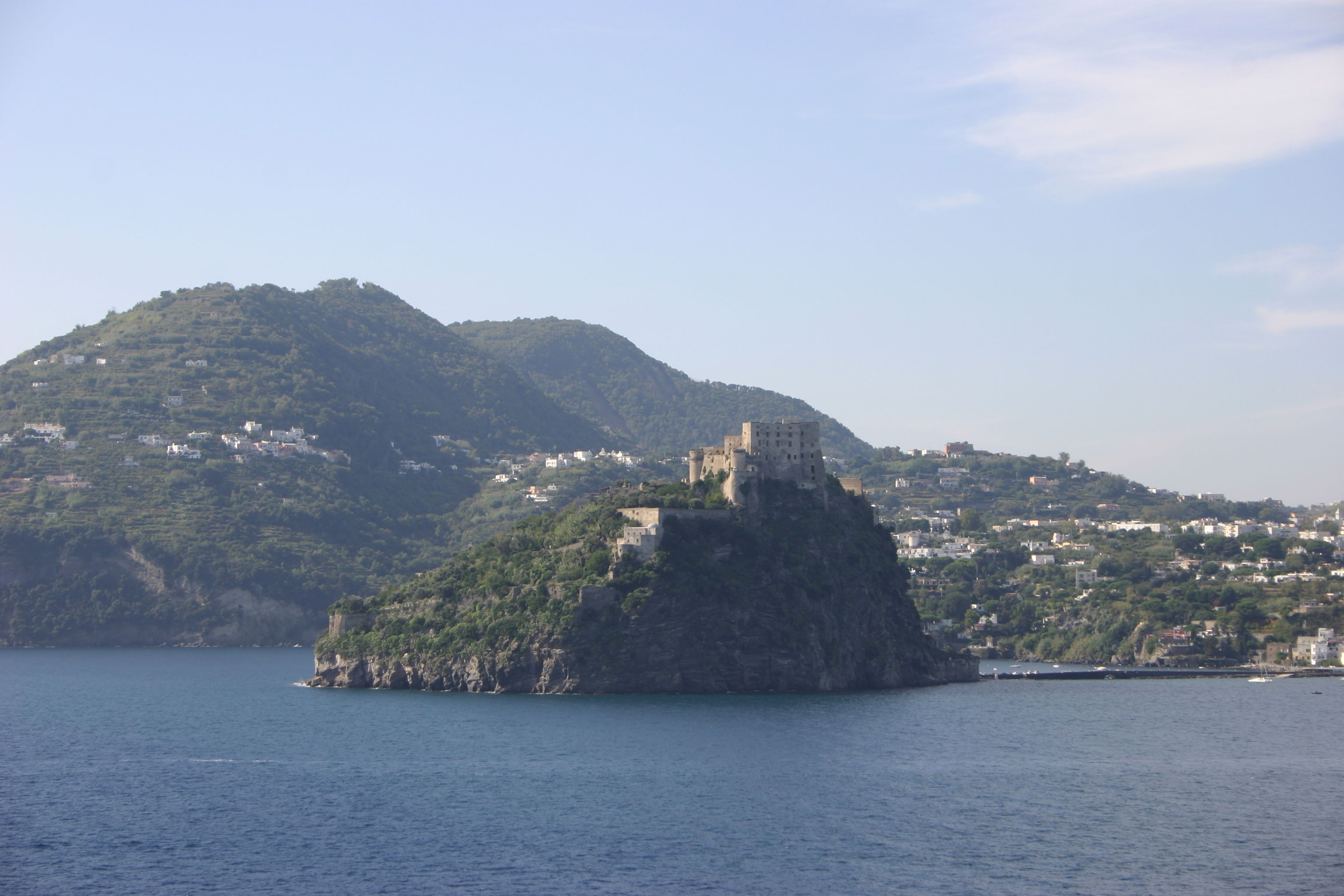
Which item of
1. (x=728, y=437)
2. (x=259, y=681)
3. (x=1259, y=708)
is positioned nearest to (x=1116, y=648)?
(x=1259, y=708)

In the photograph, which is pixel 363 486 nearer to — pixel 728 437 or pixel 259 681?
pixel 259 681

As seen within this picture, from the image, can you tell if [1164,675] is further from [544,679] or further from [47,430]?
[47,430]

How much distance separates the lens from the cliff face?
292ft

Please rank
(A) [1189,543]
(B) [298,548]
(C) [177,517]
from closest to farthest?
(C) [177,517], (B) [298,548], (A) [1189,543]

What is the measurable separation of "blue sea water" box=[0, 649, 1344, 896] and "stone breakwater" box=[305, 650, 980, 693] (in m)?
1.48

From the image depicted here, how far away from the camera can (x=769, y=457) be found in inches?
3962

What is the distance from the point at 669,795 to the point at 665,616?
103 feet

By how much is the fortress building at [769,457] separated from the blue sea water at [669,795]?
16.7 m

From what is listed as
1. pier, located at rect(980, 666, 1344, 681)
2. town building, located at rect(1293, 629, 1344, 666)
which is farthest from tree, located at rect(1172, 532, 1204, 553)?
pier, located at rect(980, 666, 1344, 681)

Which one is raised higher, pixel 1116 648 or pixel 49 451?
pixel 49 451

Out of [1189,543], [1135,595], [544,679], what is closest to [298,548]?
[544,679]

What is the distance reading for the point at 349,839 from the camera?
164 feet

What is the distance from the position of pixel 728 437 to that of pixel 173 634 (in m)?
76.6

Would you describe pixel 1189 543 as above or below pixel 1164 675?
above
